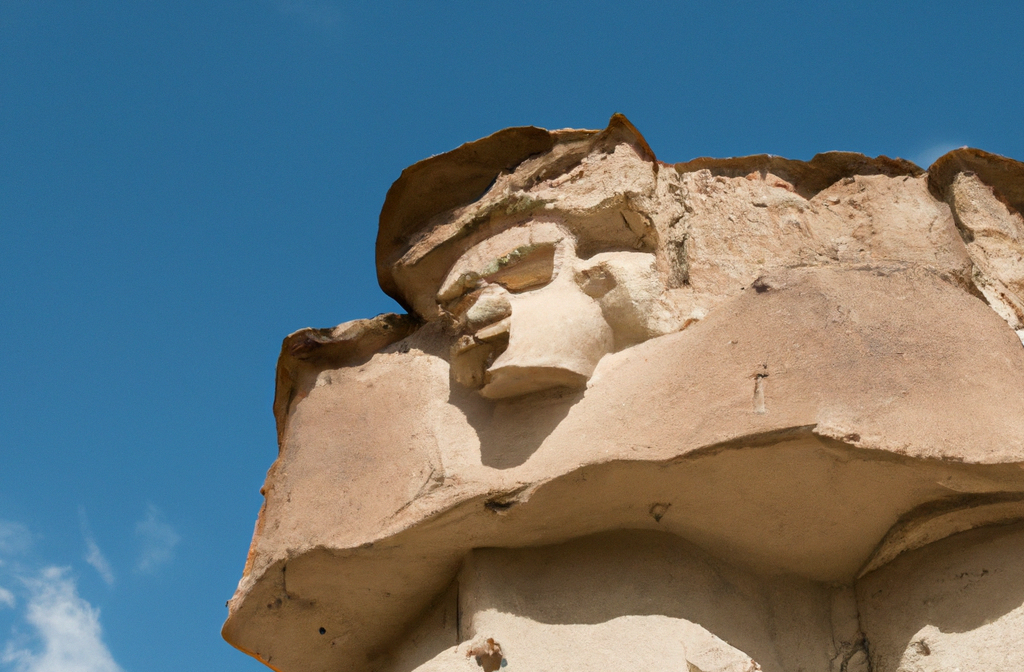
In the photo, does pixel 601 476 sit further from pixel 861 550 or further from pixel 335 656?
pixel 335 656

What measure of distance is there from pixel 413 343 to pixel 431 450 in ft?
1.62

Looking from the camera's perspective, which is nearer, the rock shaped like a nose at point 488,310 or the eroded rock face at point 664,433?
the eroded rock face at point 664,433

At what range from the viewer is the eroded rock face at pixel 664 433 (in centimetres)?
268

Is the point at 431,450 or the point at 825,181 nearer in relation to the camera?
the point at 431,450

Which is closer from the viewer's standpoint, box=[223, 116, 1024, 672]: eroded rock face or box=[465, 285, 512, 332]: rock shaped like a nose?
box=[223, 116, 1024, 672]: eroded rock face

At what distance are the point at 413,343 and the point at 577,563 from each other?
851 millimetres

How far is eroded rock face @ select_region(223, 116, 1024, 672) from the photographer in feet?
8.80

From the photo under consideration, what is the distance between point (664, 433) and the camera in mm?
2760

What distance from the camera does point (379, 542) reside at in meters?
2.93

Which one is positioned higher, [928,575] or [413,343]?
[413,343]

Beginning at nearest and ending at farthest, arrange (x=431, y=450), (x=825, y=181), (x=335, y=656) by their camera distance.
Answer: (x=431, y=450) → (x=335, y=656) → (x=825, y=181)

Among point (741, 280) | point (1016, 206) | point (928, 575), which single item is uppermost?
point (1016, 206)

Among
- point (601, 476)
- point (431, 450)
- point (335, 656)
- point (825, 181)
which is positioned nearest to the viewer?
point (601, 476)

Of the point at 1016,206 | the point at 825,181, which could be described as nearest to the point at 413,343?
the point at 825,181
